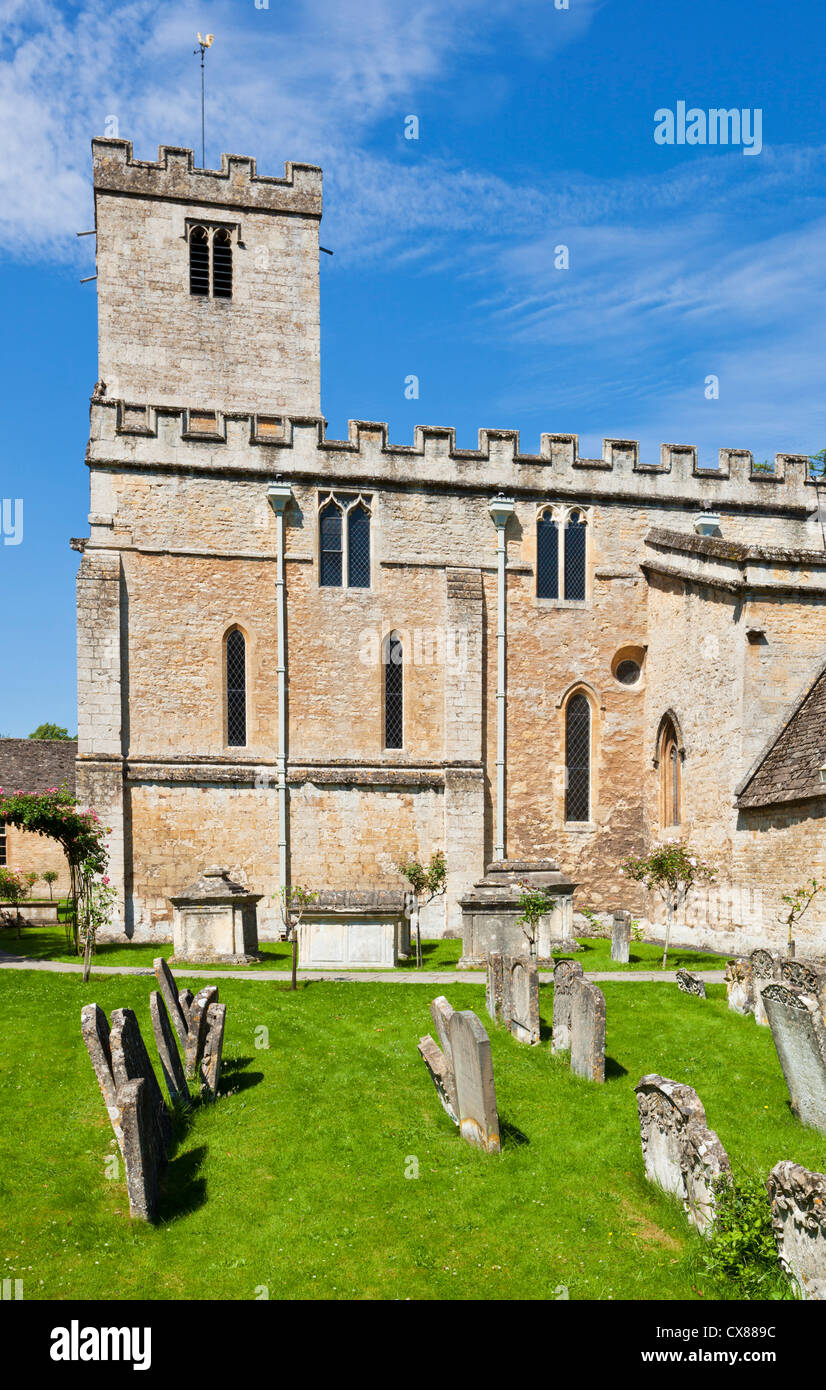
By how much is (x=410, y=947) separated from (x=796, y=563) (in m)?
10.2

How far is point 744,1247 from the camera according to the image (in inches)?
248

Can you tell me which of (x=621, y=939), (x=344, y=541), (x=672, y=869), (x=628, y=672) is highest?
(x=344, y=541)

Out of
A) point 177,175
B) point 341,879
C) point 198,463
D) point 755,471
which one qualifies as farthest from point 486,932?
point 177,175

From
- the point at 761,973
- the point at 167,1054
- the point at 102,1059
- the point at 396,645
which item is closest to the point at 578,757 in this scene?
the point at 396,645

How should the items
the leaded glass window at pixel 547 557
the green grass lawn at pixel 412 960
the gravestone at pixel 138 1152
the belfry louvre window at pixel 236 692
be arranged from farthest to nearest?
1. the leaded glass window at pixel 547 557
2. the belfry louvre window at pixel 236 692
3. the green grass lawn at pixel 412 960
4. the gravestone at pixel 138 1152

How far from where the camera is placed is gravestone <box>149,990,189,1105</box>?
9.37 metres

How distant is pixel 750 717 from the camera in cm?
1844

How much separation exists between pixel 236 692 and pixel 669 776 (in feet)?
31.4

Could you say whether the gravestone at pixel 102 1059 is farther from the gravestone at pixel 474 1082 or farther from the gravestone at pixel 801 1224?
the gravestone at pixel 801 1224

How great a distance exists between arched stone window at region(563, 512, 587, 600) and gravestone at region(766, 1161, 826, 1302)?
18.4m

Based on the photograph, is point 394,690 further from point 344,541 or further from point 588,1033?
point 588,1033

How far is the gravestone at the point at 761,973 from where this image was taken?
12.4 meters

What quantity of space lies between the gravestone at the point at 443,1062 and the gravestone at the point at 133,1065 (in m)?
2.43

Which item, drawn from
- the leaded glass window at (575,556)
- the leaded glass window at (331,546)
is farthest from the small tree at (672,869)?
the leaded glass window at (331,546)
